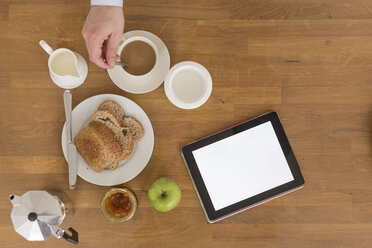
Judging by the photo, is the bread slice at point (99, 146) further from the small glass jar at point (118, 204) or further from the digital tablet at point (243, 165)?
the digital tablet at point (243, 165)

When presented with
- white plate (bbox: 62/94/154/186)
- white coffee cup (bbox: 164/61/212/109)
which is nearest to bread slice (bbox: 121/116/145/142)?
white plate (bbox: 62/94/154/186)

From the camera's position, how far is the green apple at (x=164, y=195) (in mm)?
895

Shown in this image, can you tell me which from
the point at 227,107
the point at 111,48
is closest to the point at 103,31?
the point at 111,48

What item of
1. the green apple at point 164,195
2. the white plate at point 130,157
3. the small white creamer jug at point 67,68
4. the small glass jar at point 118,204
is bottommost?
the small glass jar at point 118,204

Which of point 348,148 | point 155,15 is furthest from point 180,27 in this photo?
point 348,148

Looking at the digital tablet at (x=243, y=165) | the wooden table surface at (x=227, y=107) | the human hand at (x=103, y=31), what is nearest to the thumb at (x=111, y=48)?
the human hand at (x=103, y=31)

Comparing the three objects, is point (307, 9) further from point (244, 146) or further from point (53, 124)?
point (53, 124)

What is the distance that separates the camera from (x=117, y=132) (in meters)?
0.91

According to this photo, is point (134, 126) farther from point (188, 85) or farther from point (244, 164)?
point (244, 164)

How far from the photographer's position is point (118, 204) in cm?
93

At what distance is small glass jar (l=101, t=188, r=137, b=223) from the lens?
3.00 feet

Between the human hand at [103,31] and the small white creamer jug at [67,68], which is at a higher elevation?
the human hand at [103,31]

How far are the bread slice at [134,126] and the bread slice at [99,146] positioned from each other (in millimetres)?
47

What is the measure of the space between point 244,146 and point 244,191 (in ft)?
0.41
